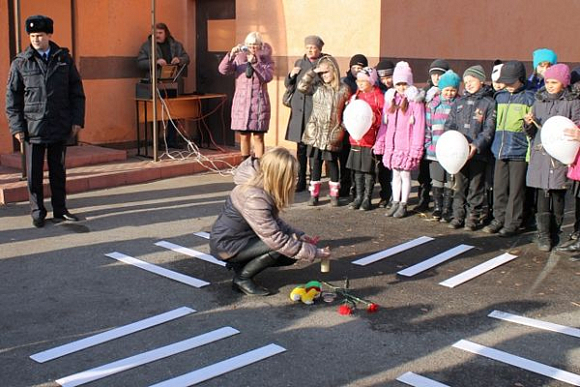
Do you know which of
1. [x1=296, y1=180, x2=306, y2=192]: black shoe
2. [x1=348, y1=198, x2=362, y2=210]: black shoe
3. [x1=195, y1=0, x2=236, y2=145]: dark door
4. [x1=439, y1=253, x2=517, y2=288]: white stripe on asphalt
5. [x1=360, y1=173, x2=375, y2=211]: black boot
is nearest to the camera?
[x1=439, y1=253, x2=517, y2=288]: white stripe on asphalt

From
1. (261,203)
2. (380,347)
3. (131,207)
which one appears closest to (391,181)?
(131,207)

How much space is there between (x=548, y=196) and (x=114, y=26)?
7776mm

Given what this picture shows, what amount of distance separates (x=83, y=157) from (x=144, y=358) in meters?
6.67

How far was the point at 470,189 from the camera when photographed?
26.6ft

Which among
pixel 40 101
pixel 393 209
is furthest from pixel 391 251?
pixel 40 101

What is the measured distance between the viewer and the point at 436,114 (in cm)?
820

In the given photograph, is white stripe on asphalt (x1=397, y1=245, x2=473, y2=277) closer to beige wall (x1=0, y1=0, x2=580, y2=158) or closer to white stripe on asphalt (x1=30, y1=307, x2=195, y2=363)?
white stripe on asphalt (x1=30, y1=307, x2=195, y2=363)

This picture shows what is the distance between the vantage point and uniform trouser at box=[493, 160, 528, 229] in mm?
7696

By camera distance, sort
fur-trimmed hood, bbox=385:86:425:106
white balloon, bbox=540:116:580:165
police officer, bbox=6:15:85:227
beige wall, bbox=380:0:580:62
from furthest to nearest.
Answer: beige wall, bbox=380:0:580:62
fur-trimmed hood, bbox=385:86:425:106
police officer, bbox=6:15:85:227
white balloon, bbox=540:116:580:165

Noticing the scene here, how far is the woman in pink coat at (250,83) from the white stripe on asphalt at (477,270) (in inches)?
159

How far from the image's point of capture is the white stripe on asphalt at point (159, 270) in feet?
20.5

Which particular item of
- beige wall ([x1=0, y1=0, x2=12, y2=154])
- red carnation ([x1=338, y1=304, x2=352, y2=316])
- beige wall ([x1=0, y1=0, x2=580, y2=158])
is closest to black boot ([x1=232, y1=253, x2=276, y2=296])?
red carnation ([x1=338, y1=304, x2=352, y2=316])

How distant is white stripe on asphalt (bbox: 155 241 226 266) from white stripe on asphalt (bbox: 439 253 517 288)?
6.58ft

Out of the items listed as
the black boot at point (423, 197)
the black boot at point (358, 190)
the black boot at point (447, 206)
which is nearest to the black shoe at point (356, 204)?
the black boot at point (358, 190)
